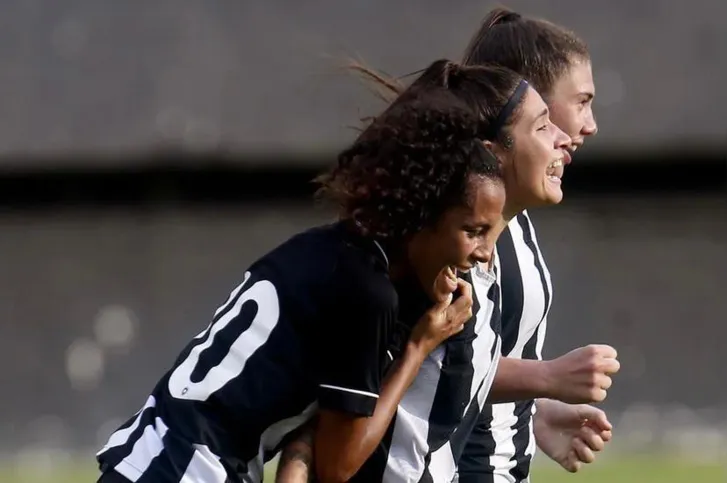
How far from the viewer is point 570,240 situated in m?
11.4

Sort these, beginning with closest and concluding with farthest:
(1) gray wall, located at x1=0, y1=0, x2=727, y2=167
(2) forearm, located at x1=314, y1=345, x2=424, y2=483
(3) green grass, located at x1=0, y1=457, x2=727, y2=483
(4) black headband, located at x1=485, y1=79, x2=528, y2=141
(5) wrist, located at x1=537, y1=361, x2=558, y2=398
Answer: (2) forearm, located at x1=314, y1=345, x2=424, y2=483 < (4) black headband, located at x1=485, y1=79, x2=528, y2=141 < (5) wrist, located at x1=537, y1=361, x2=558, y2=398 < (3) green grass, located at x1=0, y1=457, x2=727, y2=483 < (1) gray wall, located at x1=0, y1=0, x2=727, y2=167

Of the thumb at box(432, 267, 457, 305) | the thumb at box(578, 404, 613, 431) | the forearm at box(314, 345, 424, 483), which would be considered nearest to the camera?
the forearm at box(314, 345, 424, 483)

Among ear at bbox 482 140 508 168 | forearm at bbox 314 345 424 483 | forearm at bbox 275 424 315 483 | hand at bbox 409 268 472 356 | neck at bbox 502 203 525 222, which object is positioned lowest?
forearm at bbox 275 424 315 483

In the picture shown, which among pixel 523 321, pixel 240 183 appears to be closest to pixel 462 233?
pixel 523 321

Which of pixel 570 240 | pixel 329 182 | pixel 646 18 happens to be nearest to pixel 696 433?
pixel 570 240

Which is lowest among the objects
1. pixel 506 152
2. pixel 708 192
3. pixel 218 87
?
pixel 506 152

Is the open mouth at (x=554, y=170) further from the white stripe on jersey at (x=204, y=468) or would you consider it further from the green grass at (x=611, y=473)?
the green grass at (x=611, y=473)

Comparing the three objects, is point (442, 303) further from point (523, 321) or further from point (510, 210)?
point (523, 321)

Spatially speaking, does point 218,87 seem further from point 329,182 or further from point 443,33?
point 329,182

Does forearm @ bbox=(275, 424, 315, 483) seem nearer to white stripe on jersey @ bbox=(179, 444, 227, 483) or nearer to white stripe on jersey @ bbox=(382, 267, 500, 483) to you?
white stripe on jersey @ bbox=(179, 444, 227, 483)

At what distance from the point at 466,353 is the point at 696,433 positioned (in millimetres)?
7694

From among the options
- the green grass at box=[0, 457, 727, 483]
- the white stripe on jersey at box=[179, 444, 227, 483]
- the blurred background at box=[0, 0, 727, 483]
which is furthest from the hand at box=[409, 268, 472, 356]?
the blurred background at box=[0, 0, 727, 483]

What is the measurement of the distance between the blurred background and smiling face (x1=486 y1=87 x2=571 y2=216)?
699 cm

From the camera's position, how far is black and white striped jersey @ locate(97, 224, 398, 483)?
3.20 m
